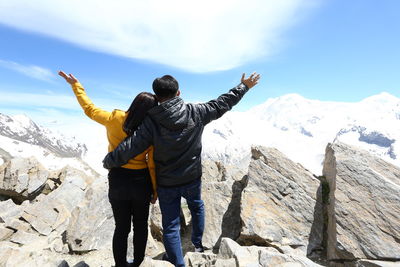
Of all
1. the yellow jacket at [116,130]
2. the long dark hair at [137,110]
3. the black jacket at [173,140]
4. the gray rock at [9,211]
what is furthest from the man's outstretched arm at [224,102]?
the gray rock at [9,211]

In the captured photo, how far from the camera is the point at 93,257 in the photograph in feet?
40.1

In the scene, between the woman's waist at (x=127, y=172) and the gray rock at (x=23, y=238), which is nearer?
the woman's waist at (x=127, y=172)

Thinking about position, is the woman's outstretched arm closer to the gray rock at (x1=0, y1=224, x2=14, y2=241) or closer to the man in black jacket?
the man in black jacket

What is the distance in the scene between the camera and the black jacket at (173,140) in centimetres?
747

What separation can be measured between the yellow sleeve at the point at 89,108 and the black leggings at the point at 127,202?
1.37 metres

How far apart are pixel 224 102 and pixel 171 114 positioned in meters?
1.85

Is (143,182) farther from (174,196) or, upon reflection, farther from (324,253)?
(324,253)

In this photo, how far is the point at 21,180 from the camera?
22359 millimetres

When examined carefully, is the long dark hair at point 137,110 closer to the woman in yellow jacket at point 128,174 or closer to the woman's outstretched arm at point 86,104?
the woman in yellow jacket at point 128,174

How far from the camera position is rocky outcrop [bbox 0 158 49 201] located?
22.0m

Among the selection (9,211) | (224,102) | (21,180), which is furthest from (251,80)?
(21,180)

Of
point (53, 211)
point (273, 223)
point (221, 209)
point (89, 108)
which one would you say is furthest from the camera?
point (53, 211)

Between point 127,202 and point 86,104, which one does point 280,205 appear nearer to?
point 127,202

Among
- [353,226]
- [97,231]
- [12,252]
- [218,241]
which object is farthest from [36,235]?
[353,226]
